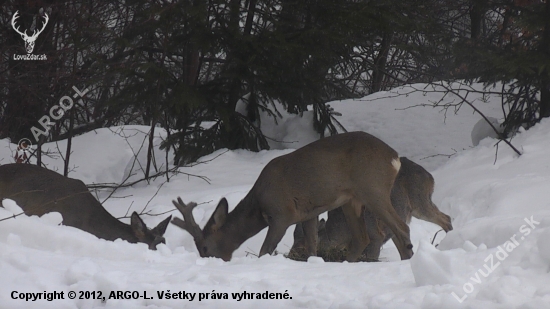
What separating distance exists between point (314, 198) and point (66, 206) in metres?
2.99

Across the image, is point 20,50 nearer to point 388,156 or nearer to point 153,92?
point 153,92

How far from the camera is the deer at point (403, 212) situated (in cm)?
891

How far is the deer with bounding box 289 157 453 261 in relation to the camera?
8.91 meters

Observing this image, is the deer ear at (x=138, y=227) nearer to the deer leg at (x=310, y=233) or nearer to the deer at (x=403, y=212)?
the deer at (x=403, y=212)

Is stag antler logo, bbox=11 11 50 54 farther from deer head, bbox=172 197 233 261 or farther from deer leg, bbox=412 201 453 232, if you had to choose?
deer leg, bbox=412 201 453 232

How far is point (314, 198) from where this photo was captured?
8.37 m

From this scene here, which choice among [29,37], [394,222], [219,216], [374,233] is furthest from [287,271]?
[29,37]

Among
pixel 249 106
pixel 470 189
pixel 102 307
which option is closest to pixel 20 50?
pixel 249 106

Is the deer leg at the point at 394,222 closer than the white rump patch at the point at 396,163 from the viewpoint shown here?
Yes

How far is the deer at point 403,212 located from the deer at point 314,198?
215 millimetres

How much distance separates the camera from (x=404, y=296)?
4.09m

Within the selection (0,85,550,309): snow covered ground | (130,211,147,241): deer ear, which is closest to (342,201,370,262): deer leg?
(0,85,550,309): snow covered ground

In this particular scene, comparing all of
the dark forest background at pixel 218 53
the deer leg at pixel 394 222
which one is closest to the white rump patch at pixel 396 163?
the deer leg at pixel 394 222

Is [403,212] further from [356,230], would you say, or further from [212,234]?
[212,234]
